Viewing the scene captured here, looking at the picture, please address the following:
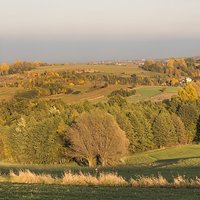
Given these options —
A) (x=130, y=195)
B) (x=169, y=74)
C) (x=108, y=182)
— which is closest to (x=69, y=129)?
(x=108, y=182)

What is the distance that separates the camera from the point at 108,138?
6234 cm

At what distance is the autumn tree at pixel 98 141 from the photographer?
62.1 m

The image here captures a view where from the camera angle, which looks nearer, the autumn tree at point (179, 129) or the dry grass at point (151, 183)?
the dry grass at point (151, 183)

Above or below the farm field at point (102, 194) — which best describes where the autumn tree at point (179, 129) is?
below

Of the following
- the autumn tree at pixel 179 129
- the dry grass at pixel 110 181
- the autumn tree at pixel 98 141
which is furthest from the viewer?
the autumn tree at pixel 179 129

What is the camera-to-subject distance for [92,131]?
2462 inches

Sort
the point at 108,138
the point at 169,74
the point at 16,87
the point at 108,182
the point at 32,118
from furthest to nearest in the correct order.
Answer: the point at 169,74 → the point at 16,87 → the point at 32,118 → the point at 108,138 → the point at 108,182

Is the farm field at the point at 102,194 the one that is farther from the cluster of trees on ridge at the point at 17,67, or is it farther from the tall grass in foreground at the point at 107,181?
the cluster of trees on ridge at the point at 17,67

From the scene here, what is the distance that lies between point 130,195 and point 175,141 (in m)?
61.4

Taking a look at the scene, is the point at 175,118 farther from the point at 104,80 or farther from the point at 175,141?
the point at 104,80

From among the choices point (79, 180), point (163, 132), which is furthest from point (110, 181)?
point (163, 132)

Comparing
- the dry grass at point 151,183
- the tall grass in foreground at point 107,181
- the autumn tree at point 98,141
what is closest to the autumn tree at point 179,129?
the autumn tree at point 98,141

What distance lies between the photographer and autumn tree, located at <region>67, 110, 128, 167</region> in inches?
2446

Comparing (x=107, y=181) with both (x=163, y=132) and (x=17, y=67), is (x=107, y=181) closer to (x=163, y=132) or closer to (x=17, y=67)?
(x=163, y=132)
